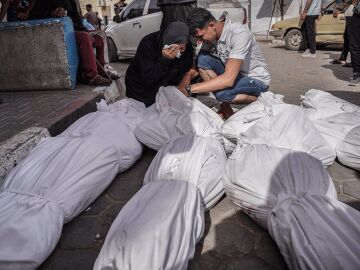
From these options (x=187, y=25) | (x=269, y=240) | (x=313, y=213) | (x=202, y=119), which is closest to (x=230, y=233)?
(x=269, y=240)

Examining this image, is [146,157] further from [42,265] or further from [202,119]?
[42,265]

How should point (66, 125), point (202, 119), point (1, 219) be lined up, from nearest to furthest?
point (1, 219), point (202, 119), point (66, 125)

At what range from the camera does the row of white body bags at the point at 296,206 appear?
131 centimetres

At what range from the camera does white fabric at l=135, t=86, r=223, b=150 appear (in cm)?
245

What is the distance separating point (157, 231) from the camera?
4.56ft

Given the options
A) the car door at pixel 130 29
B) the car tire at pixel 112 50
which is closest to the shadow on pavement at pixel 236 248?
the car door at pixel 130 29

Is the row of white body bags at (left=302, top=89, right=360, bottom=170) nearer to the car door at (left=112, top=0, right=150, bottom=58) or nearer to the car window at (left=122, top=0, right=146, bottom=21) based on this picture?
the car door at (left=112, top=0, right=150, bottom=58)

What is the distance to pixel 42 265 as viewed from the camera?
164cm

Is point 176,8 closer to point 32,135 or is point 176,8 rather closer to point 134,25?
point 134,25

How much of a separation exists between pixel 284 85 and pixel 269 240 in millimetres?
3823

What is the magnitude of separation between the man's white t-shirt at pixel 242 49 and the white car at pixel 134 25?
3.97 m

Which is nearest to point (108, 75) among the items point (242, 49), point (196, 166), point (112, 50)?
point (242, 49)

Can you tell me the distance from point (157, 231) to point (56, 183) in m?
0.79

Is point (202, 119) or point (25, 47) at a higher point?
point (25, 47)
